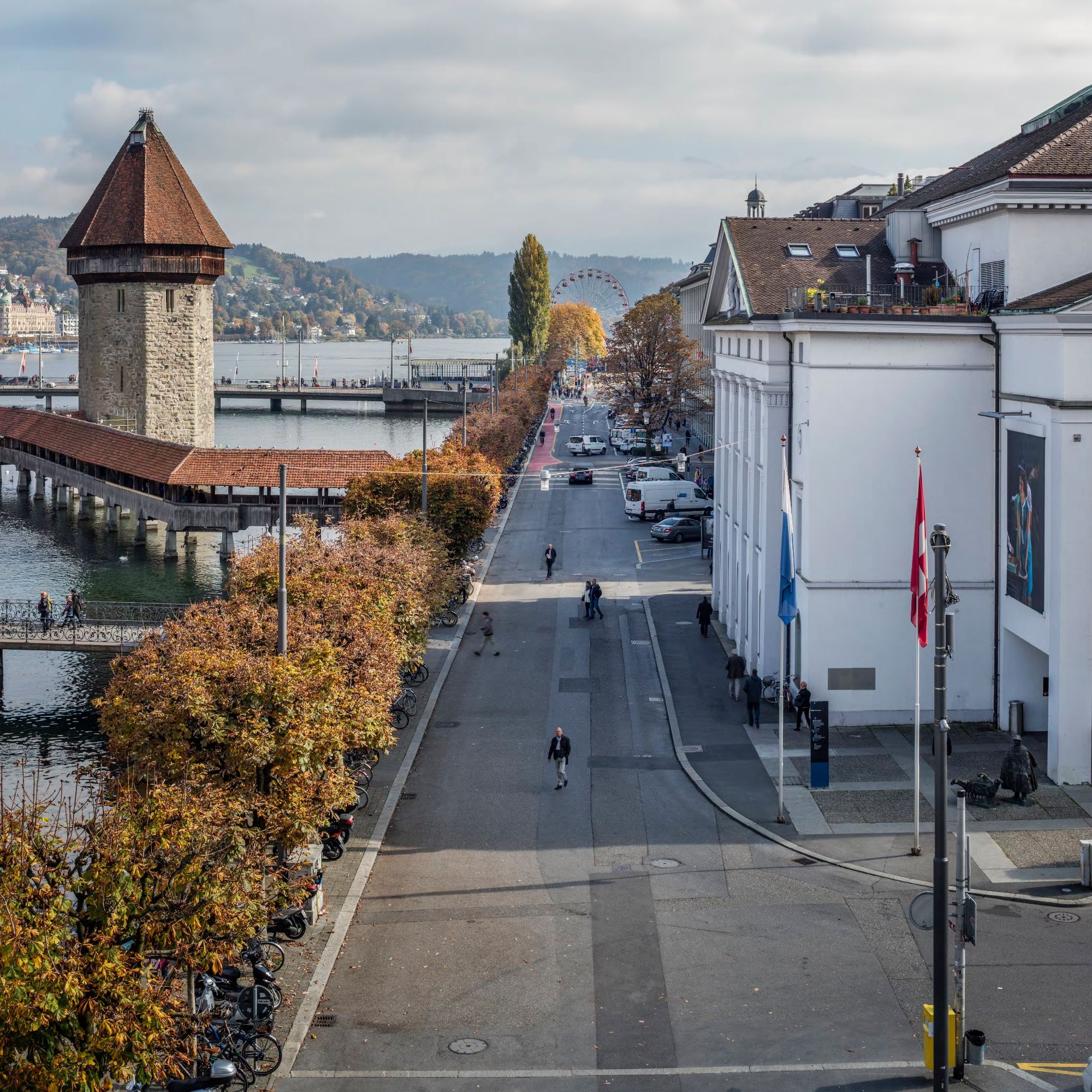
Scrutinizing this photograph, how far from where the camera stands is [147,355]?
302ft

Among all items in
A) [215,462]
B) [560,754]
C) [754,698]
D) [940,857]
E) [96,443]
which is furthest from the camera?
[96,443]

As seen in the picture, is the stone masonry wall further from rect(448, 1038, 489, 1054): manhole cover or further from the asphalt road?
rect(448, 1038, 489, 1054): manhole cover

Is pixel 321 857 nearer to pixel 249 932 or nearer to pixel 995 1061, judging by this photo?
pixel 249 932

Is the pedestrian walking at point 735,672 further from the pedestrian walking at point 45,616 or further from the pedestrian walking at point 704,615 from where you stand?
the pedestrian walking at point 45,616

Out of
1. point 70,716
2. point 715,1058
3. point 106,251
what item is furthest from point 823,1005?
point 106,251

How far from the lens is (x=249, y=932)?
17.3 metres

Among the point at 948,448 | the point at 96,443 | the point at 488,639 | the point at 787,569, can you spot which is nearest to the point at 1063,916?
the point at 787,569

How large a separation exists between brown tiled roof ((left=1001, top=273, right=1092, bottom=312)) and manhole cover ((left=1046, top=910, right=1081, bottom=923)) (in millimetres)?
12107

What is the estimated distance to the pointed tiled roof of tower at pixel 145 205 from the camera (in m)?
90.6

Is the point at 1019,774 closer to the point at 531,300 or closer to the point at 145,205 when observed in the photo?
the point at 145,205

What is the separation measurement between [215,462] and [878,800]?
51593mm

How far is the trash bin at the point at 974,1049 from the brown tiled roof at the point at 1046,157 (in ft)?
70.3

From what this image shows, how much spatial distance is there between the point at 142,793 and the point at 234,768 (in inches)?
54.7

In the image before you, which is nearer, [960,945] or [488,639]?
[960,945]
